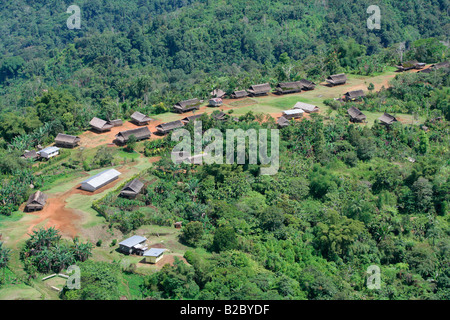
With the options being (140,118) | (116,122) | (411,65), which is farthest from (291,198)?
(411,65)

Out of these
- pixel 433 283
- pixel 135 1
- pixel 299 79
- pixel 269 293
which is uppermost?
pixel 135 1

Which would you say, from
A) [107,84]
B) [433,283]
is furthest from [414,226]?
[107,84]

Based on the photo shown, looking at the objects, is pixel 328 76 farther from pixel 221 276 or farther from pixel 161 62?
pixel 161 62

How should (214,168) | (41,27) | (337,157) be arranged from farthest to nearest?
(41,27) → (337,157) → (214,168)

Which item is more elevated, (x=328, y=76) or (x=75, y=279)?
(x=328, y=76)

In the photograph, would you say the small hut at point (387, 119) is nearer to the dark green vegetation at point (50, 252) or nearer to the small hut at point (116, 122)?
the small hut at point (116, 122)

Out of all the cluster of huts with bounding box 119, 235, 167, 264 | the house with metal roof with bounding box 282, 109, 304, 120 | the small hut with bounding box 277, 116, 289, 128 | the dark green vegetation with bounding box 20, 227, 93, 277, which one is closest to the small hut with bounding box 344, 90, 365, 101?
the house with metal roof with bounding box 282, 109, 304, 120

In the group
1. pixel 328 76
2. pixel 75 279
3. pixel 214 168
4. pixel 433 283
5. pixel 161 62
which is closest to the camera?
pixel 75 279

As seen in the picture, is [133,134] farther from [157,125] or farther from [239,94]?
[239,94]

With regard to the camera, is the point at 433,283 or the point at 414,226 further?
the point at 414,226
